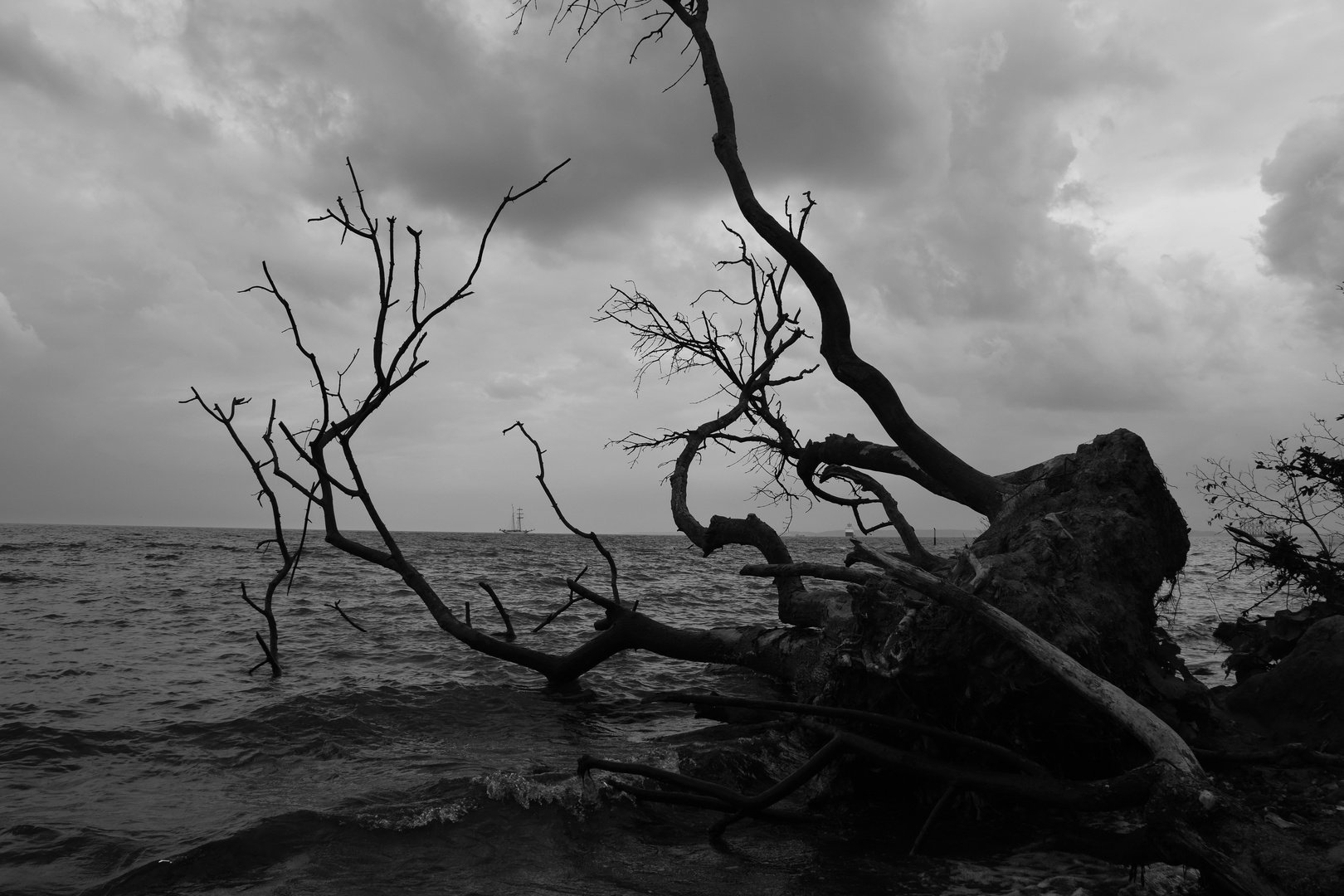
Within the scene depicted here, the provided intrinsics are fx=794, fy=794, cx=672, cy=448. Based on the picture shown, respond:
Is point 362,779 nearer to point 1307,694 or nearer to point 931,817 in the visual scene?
point 931,817

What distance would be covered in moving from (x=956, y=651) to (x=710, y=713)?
3320mm

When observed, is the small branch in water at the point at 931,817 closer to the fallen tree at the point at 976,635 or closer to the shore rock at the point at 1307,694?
the fallen tree at the point at 976,635

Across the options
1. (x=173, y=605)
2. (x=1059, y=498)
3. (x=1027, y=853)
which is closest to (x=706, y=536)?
(x=1059, y=498)

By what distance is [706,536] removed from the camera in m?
9.01

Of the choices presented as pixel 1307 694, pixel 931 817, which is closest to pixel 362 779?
pixel 931 817

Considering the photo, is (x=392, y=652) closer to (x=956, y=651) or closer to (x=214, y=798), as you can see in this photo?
(x=214, y=798)

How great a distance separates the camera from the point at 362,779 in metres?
6.17

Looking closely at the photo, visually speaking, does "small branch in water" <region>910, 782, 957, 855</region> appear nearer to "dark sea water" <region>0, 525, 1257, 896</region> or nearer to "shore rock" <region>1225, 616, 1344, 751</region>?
"dark sea water" <region>0, 525, 1257, 896</region>

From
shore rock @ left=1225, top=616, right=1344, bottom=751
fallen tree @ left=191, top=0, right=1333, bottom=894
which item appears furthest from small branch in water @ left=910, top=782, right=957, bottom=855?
shore rock @ left=1225, top=616, right=1344, bottom=751

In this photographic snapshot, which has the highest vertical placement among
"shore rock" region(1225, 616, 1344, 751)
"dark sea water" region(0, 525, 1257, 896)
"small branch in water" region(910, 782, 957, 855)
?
"shore rock" region(1225, 616, 1344, 751)

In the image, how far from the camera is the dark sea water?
14.2ft

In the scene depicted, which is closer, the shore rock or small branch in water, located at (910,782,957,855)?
small branch in water, located at (910,782,957,855)

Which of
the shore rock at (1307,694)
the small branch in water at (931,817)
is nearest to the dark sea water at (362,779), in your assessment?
the small branch in water at (931,817)

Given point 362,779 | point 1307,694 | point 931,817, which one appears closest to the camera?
point 931,817
